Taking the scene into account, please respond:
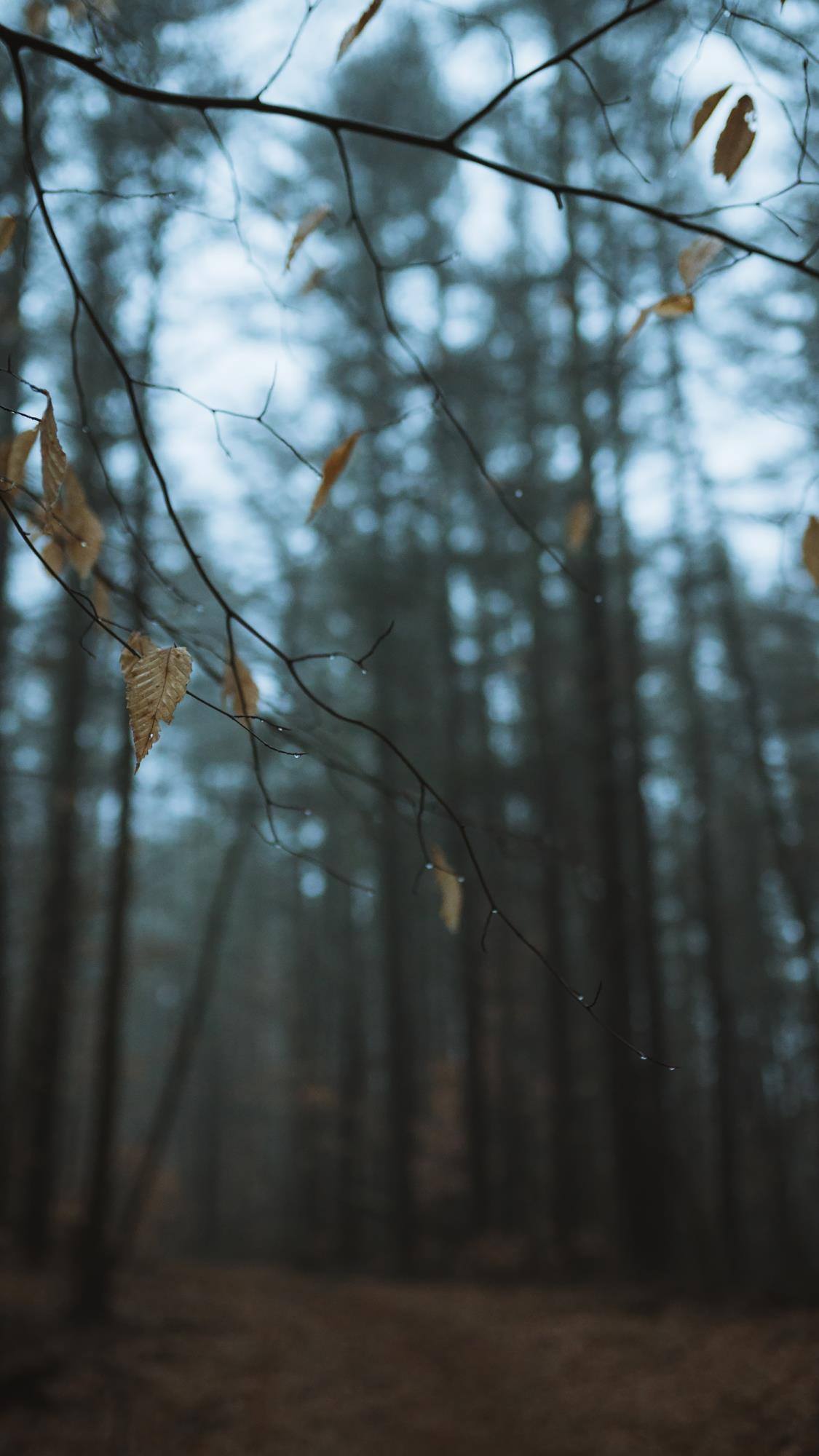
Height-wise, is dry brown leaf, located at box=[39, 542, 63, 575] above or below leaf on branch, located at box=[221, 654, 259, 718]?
above

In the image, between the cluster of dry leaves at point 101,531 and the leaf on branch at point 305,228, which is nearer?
the cluster of dry leaves at point 101,531

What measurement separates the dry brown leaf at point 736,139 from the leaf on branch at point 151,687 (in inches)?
46.4

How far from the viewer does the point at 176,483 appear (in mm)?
10227

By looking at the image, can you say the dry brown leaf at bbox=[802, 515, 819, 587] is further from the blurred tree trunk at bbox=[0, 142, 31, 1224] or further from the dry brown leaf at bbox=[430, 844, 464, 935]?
the blurred tree trunk at bbox=[0, 142, 31, 1224]

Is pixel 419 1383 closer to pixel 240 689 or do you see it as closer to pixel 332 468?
pixel 240 689

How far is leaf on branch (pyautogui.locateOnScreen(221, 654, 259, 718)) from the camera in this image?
5.42 feet

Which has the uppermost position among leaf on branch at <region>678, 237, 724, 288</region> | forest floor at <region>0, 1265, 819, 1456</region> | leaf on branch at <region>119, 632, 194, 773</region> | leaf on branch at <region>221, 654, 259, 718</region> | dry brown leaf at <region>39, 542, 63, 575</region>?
leaf on branch at <region>678, 237, 724, 288</region>

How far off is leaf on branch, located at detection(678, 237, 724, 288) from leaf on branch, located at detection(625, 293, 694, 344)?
35 mm

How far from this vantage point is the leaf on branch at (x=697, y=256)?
170 centimetres

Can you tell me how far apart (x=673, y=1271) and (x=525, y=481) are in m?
8.53

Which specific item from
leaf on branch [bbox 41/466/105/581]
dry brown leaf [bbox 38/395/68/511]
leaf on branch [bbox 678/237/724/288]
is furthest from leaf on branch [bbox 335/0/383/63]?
leaf on branch [bbox 41/466/105/581]

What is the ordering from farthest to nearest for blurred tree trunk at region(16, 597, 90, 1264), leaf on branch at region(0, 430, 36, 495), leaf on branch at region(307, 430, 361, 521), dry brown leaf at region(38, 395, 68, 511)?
blurred tree trunk at region(16, 597, 90, 1264), leaf on branch at region(0, 430, 36, 495), leaf on branch at region(307, 430, 361, 521), dry brown leaf at region(38, 395, 68, 511)

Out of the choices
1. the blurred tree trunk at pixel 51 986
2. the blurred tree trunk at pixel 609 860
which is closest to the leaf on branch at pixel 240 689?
the blurred tree trunk at pixel 609 860

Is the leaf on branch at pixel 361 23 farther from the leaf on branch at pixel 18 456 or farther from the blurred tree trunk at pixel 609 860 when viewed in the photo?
the blurred tree trunk at pixel 609 860
